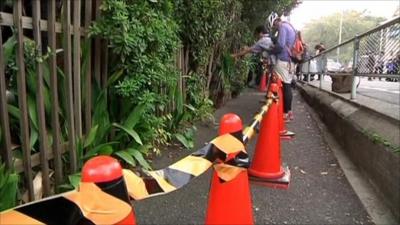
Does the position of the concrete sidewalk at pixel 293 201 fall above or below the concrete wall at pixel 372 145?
below

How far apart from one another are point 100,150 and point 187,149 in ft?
5.51

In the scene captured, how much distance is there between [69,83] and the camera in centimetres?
314

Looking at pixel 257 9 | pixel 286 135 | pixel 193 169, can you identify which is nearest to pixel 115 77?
pixel 193 169

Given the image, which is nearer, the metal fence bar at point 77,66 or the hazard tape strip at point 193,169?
the hazard tape strip at point 193,169

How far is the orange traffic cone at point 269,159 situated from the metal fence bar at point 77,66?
61.6 inches

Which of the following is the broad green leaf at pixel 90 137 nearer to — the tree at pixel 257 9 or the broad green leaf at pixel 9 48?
the broad green leaf at pixel 9 48

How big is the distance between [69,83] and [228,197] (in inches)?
62.6

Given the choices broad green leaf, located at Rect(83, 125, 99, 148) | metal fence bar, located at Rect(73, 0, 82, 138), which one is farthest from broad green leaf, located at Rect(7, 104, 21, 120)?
broad green leaf, located at Rect(83, 125, 99, 148)

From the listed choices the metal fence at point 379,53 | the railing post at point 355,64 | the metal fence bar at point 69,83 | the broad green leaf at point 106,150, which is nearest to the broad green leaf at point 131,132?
the broad green leaf at point 106,150

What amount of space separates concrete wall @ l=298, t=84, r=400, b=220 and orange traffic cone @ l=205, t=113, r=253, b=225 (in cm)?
130

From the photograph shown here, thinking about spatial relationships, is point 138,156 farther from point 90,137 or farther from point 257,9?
point 257,9

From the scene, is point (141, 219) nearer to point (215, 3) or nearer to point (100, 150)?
point (100, 150)

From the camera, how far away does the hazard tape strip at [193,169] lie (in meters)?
1.63

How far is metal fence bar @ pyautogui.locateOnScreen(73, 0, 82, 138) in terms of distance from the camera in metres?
3.16
